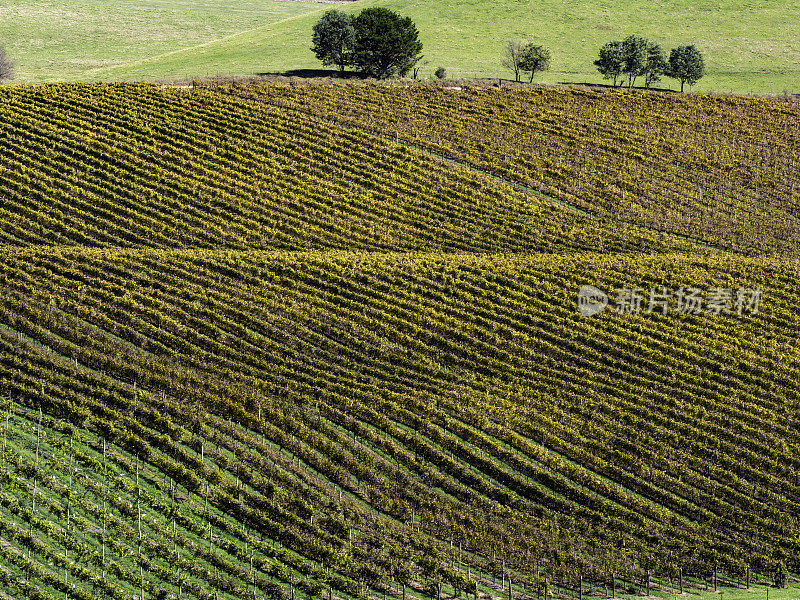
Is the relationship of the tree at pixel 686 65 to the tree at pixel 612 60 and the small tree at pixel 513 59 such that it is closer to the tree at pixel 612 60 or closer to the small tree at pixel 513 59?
the tree at pixel 612 60

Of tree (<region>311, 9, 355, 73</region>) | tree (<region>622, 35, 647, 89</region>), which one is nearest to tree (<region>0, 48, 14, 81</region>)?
tree (<region>311, 9, 355, 73</region>)

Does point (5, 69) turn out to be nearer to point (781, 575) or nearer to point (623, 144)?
point (623, 144)

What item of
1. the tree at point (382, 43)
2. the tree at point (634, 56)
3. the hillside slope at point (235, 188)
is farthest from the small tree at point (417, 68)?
the tree at point (634, 56)

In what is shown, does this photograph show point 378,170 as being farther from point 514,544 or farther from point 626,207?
point 514,544

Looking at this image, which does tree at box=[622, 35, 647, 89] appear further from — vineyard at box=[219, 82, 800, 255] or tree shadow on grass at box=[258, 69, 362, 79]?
tree shadow on grass at box=[258, 69, 362, 79]

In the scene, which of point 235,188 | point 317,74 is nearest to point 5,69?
point 317,74

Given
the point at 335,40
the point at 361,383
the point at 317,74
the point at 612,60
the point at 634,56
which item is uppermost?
the point at 634,56
